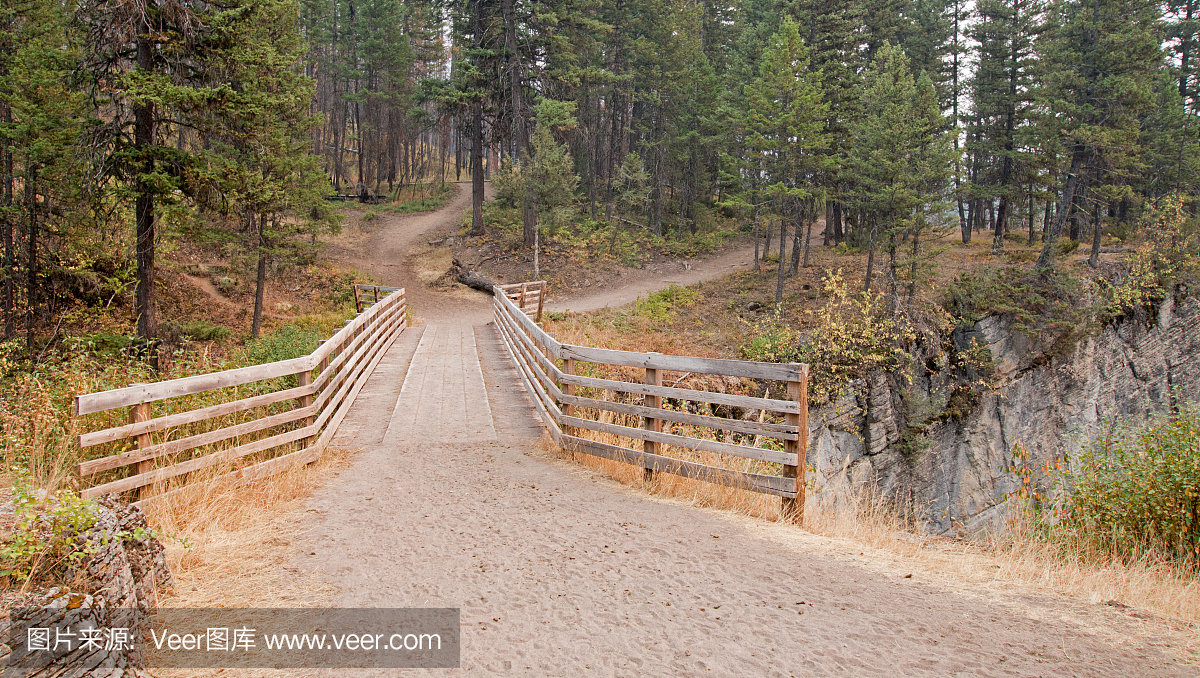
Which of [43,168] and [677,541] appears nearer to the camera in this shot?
[677,541]

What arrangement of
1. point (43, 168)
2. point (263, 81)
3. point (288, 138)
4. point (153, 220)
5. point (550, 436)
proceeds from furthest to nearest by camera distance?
point (288, 138) → point (263, 81) → point (43, 168) → point (153, 220) → point (550, 436)

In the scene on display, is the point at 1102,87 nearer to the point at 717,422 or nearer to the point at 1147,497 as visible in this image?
the point at 1147,497

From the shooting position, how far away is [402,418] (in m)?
9.60

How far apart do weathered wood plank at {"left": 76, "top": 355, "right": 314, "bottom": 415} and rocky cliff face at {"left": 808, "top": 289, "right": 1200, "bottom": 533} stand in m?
13.6

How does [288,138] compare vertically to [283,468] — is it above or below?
above

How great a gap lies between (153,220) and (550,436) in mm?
11466

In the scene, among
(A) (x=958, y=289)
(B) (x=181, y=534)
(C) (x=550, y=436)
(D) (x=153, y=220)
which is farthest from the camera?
(A) (x=958, y=289)

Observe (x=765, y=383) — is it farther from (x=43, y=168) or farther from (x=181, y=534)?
(x=43, y=168)

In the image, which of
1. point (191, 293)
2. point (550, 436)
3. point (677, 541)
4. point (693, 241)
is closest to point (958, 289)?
point (693, 241)

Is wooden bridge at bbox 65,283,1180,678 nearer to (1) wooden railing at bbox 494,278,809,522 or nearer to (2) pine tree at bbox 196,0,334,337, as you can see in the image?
(1) wooden railing at bbox 494,278,809,522

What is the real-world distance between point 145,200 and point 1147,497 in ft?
59.2

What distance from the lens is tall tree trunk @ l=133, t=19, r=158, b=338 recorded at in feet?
42.9

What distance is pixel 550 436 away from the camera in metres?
8.55

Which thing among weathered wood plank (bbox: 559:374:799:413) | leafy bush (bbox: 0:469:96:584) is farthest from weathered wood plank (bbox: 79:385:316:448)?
weathered wood plank (bbox: 559:374:799:413)
